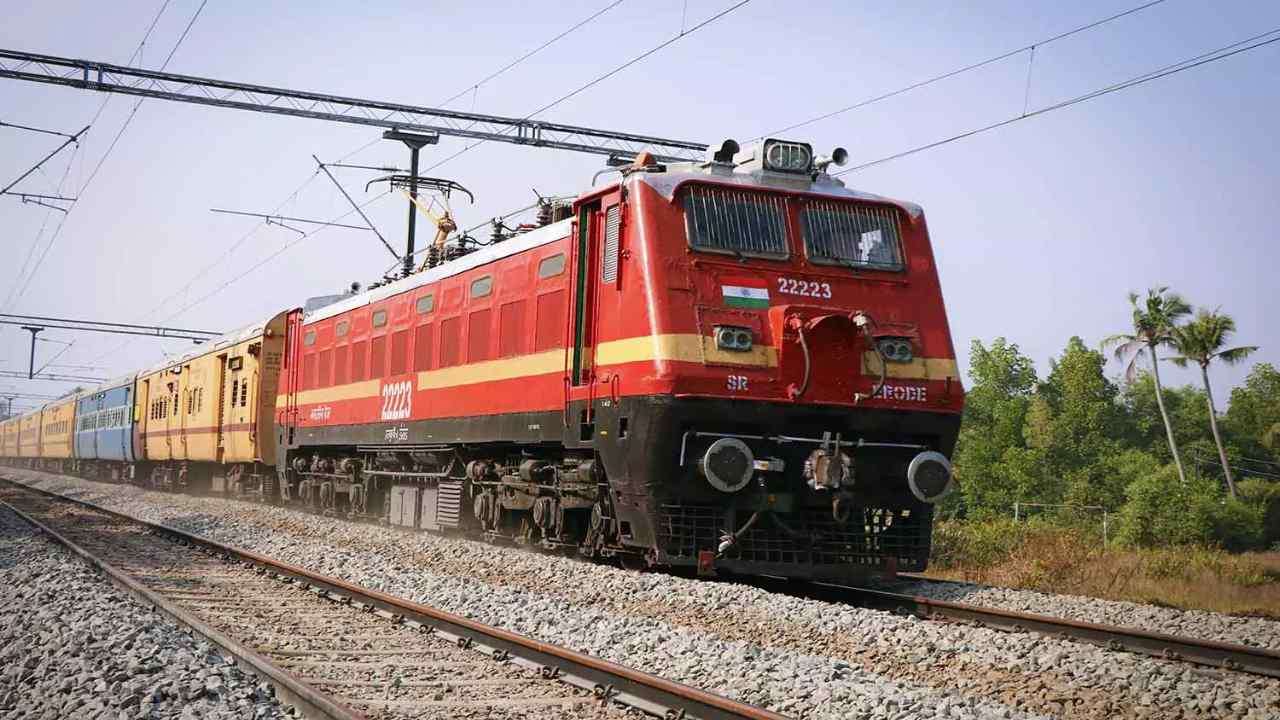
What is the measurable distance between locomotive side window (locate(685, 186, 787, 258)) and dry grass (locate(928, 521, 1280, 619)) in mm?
4912

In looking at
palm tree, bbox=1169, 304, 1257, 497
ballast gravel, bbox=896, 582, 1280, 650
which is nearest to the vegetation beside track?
palm tree, bbox=1169, 304, 1257, 497

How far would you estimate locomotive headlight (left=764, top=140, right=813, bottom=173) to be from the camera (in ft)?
40.3

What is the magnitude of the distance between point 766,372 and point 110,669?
606 centimetres

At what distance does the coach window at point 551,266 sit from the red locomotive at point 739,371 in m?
0.03

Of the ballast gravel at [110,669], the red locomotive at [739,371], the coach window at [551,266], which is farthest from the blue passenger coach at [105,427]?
the ballast gravel at [110,669]

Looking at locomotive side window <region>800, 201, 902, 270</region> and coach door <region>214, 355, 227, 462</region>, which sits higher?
locomotive side window <region>800, 201, 902, 270</region>

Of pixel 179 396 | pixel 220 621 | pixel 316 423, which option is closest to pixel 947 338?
pixel 220 621

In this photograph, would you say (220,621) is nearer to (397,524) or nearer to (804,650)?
(804,650)

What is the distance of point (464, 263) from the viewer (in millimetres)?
15930

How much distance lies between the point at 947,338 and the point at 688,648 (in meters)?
5.17

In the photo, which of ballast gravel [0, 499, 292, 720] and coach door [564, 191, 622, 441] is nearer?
ballast gravel [0, 499, 292, 720]

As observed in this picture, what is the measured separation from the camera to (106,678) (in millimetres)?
6879

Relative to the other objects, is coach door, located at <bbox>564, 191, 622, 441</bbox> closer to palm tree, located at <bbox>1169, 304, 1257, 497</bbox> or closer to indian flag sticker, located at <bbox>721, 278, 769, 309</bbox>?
indian flag sticker, located at <bbox>721, 278, 769, 309</bbox>

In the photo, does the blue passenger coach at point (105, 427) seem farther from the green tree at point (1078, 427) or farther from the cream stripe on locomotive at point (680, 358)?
the green tree at point (1078, 427)
